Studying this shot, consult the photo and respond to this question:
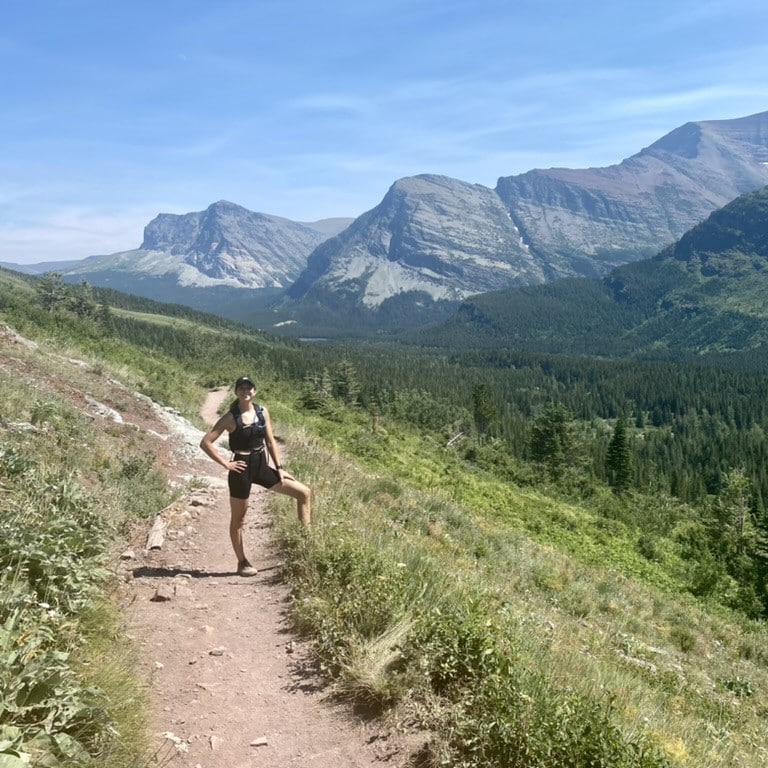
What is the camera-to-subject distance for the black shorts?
7898 millimetres

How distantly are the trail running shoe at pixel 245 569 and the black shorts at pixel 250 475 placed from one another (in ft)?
3.36

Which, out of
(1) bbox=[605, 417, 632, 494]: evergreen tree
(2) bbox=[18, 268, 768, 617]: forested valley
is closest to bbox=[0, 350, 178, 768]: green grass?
(2) bbox=[18, 268, 768, 617]: forested valley

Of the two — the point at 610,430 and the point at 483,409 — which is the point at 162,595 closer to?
the point at 483,409

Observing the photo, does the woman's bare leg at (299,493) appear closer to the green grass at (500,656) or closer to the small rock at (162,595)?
the green grass at (500,656)

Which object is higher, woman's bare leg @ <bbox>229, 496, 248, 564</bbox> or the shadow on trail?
woman's bare leg @ <bbox>229, 496, 248, 564</bbox>

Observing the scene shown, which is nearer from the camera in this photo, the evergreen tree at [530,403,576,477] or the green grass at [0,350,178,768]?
the green grass at [0,350,178,768]

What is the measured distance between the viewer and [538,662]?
4.97 m

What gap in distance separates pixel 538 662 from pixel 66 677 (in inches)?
153

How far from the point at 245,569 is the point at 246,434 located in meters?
2.03

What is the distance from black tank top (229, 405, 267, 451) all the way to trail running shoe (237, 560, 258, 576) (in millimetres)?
1735

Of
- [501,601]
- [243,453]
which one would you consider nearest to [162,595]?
[243,453]

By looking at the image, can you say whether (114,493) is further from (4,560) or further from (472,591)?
(472,591)

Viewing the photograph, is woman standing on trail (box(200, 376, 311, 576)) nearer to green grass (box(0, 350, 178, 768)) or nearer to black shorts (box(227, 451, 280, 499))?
black shorts (box(227, 451, 280, 499))

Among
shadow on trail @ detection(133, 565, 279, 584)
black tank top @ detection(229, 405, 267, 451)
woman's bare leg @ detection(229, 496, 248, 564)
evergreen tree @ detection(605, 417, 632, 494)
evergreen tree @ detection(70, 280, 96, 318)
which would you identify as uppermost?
evergreen tree @ detection(70, 280, 96, 318)
